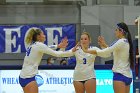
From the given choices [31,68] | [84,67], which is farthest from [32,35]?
[84,67]

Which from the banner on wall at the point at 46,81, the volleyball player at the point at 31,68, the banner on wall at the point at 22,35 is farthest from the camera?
the banner on wall at the point at 22,35

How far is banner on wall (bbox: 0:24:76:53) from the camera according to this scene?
46.4 feet

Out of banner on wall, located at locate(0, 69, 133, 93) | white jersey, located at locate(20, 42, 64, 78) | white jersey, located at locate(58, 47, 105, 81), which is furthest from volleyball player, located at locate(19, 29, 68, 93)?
banner on wall, located at locate(0, 69, 133, 93)

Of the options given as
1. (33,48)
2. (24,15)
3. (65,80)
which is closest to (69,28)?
(24,15)

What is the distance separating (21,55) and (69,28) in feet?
7.09

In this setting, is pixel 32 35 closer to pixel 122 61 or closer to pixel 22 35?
pixel 122 61

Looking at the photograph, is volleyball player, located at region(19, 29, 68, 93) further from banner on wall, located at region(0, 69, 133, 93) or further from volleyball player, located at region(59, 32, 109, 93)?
banner on wall, located at region(0, 69, 133, 93)

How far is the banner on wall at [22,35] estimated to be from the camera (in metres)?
14.1

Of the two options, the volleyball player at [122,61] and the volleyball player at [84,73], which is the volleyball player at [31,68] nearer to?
the volleyball player at [84,73]

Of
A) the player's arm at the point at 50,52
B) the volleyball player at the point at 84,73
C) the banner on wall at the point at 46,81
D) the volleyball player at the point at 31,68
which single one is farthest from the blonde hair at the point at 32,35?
the banner on wall at the point at 46,81

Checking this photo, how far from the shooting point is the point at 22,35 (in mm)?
14234

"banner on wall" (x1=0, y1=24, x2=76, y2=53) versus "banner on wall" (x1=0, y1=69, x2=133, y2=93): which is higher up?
"banner on wall" (x1=0, y1=24, x2=76, y2=53)

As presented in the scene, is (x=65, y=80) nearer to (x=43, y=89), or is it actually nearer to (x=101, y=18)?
(x=43, y=89)

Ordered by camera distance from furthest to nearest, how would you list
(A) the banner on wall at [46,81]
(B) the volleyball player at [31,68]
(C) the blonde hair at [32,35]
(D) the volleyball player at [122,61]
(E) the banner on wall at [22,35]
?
1. (E) the banner on wall at [22,35]
2. (A) the banner on wall at [46,81]
3. (C) the blonde hair at [32,35]
4. (B) the volleyball player at [31,68]
5. (D) the volleyball player at [122,61]
